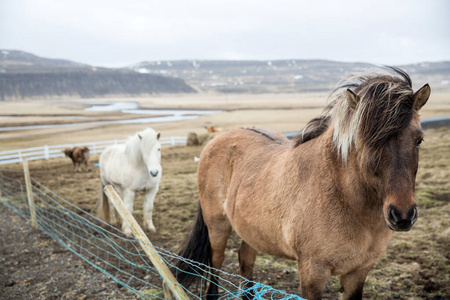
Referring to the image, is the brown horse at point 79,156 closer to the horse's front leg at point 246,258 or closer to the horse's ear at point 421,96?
the horse's front leg at point 246,258

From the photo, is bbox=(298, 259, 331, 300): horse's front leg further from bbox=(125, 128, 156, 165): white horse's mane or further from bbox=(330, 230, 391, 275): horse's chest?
bbox=(125, 128, 156, 165): white horse's mane

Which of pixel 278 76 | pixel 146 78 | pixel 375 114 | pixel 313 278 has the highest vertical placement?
pixel 278 76

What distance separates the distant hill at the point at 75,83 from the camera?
70.1 m

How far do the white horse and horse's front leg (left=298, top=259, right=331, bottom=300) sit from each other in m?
4.39

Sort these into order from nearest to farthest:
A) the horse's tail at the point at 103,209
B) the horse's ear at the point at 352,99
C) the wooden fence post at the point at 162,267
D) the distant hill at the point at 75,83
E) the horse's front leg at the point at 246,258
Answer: the horse's ear at the point at 352,99 < the wooden fence post at the point at 162,267 < the horse's front leg at the point at 246,258 < the horse's tail at the point at 103,209 < the distant hill at the point at 75,83

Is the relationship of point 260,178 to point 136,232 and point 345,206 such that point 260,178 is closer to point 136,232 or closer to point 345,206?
point 345,206

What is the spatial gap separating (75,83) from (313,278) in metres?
98.1

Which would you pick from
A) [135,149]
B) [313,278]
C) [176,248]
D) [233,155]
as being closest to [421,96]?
[313,278]

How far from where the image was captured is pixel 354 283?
2.52 metres

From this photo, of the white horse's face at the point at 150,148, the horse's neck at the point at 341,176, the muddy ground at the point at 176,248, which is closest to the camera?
the horse's neck at the point at 341,176

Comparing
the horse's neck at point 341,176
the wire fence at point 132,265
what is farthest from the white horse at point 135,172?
the horse's neck at point 341,176

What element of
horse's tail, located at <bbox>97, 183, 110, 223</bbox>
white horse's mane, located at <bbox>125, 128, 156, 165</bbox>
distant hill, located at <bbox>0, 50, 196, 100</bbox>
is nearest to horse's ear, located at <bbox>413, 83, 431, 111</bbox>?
white horse's mane, located at <bbox>125, 128, 156, 165</bbox>

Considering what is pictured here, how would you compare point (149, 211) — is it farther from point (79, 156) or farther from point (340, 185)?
point (79, 156)

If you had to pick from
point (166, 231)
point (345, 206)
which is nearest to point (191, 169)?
point (166, 231)
